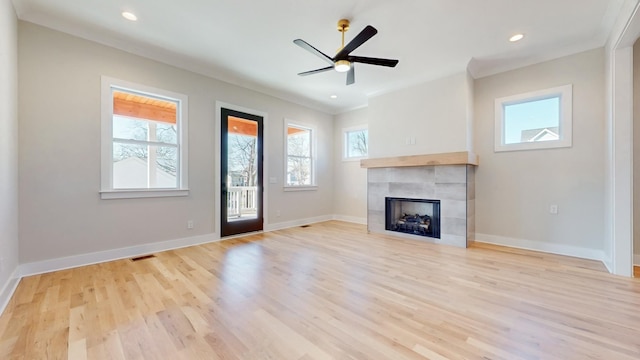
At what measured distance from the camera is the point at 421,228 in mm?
4617

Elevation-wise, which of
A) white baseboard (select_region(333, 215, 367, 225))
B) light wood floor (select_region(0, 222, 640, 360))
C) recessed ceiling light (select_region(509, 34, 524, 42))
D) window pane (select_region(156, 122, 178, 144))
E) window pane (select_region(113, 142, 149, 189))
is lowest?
light wood floor (select_region(0, 222, 640, 360))

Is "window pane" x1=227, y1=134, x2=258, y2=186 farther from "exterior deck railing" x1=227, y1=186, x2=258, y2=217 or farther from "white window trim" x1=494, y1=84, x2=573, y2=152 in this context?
"white window trim" x1=494, y1=84, x2=573, y2=152

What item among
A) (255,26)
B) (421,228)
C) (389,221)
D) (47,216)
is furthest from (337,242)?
(47,216)

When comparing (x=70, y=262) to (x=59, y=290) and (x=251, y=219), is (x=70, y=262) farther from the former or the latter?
(x=251, y=219)

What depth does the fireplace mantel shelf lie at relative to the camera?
3.91 m

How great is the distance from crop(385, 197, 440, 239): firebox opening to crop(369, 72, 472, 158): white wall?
3.02ft

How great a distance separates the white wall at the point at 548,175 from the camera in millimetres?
3400

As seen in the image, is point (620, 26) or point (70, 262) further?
point (70, 262)

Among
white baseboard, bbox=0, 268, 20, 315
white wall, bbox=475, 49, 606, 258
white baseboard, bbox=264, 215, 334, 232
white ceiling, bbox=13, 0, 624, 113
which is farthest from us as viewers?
white baseboard, bbox=264, 215, 334, 232

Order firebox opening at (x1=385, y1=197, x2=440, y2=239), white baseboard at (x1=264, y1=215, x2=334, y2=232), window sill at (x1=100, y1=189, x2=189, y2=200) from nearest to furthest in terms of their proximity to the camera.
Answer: window sill at (x1=100, y1=189, x2=189, y2=200), firebox opening at (x1=385, y1=197, x2=440, y2=239), white baseboard at (x1=264, y1=215, x2=334, y2=232)

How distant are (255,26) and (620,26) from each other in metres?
3.89

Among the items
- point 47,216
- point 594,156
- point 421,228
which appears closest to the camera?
point 47,216

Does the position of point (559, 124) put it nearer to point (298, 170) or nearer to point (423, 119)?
point (423, 119)

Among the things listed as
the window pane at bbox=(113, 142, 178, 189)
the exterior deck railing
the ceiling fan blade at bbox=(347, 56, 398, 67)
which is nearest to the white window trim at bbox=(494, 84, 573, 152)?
the ceiling fan blade at bbox=(347, 56, 398, 67)
